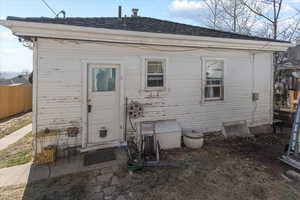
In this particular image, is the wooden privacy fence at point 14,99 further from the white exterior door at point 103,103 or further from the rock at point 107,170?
the rock at point 107,170

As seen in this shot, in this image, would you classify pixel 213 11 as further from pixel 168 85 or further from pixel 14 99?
pixel 14 99

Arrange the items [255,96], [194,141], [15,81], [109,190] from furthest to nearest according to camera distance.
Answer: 1. [15,81]
2. [255,96]
3. [194,141]
4. [109,190]

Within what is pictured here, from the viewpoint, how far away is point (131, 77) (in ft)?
15.6

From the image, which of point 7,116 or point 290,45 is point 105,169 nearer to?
point 290,45

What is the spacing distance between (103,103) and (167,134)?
6.38ft

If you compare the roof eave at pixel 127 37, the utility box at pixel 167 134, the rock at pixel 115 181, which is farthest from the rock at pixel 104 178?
the roof eave at pixel 127 37

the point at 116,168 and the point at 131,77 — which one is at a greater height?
the point at 131,77

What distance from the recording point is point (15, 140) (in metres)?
5.66

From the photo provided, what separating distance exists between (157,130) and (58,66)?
9.76 feet

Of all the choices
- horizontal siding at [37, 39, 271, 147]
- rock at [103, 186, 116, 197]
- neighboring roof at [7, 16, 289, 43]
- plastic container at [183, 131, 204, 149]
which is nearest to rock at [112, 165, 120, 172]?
rock at [103, 186, 116, 197]

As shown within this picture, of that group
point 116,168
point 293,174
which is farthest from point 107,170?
point 293,174

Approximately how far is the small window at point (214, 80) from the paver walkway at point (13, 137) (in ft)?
21.6

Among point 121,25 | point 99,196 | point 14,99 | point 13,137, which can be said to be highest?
point 121,25

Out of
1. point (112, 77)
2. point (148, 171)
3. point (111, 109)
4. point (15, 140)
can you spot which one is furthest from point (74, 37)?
point (15, 140)
